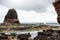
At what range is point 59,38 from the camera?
25922mm

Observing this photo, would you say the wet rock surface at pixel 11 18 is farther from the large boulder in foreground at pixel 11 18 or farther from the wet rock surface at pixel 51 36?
the wet rock surface at pixel 51 36

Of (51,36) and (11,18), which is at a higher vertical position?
(11,18)

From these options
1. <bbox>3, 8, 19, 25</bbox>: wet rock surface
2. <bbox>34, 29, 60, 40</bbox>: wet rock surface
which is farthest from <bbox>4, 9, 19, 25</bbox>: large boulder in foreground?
<bbox>34, 29, 60, 40</bbox>: wet rock surface

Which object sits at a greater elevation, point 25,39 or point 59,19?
point 59,19

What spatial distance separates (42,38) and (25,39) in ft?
48.4

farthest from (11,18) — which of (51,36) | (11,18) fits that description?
(51,36)

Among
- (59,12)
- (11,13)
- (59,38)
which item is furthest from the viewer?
(11,13)

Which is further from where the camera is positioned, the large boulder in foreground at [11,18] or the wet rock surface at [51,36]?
the large boulder in foreground at [11,18]

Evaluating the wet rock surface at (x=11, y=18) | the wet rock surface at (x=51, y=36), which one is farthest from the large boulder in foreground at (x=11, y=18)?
the wet rock surface at (x=51, y=36)

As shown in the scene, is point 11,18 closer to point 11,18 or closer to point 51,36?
point 11,18

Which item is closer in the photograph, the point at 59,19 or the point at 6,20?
the point at 59,19

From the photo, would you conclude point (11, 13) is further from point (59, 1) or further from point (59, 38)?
point (59, 1)

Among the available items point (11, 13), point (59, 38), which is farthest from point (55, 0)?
point (11, 13)

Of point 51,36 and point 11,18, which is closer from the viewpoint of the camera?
point 51,36
